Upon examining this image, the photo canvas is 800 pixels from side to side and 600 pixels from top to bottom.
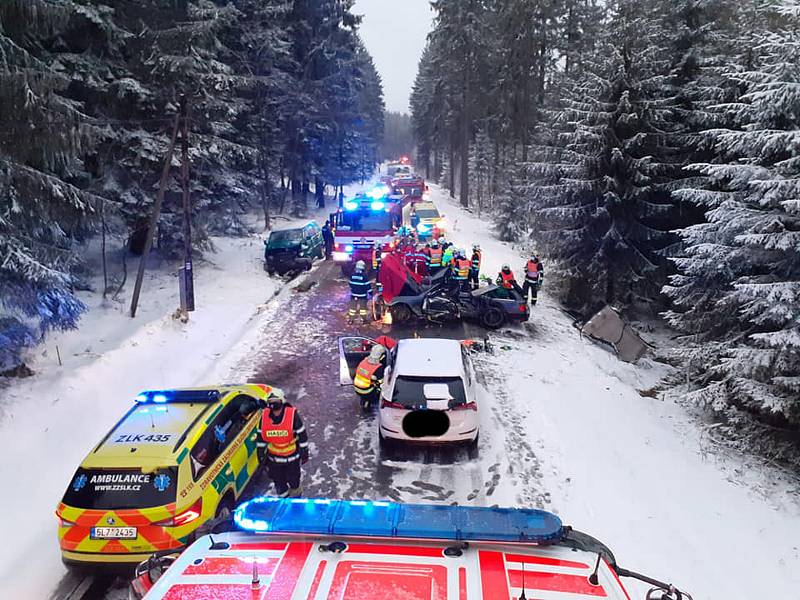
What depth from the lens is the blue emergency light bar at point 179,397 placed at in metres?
7.70

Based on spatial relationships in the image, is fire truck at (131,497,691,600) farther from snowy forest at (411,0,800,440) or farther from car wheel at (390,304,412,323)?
car wheel at (390,304,412,323)

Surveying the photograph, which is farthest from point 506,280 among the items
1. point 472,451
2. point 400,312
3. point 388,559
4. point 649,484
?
point 388,559

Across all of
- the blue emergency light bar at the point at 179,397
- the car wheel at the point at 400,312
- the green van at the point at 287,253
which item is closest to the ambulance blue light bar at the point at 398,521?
the blue emergency light bar at the point at 179,397

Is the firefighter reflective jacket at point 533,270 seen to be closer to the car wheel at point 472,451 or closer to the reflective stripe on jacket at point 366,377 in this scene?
the reflective stripe on jacket at point 366,377

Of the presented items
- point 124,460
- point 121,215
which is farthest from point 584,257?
point 124,460

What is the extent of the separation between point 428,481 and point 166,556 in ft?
16.8

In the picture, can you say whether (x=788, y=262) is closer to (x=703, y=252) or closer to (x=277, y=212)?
(x=703, y=252)

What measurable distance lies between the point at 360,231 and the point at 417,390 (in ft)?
43.6

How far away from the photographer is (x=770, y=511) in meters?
8.78

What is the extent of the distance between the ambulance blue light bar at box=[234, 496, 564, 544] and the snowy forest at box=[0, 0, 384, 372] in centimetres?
760

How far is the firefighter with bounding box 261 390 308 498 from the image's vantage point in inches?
293

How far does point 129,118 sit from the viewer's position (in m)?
17.2

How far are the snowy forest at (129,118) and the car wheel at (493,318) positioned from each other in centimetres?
1001

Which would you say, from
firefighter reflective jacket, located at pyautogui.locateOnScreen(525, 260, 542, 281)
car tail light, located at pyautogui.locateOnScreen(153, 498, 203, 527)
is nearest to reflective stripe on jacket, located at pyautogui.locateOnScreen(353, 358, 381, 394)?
car tail light, located at pyautogui.locateOnScreen(153, 498, 203, 527)
